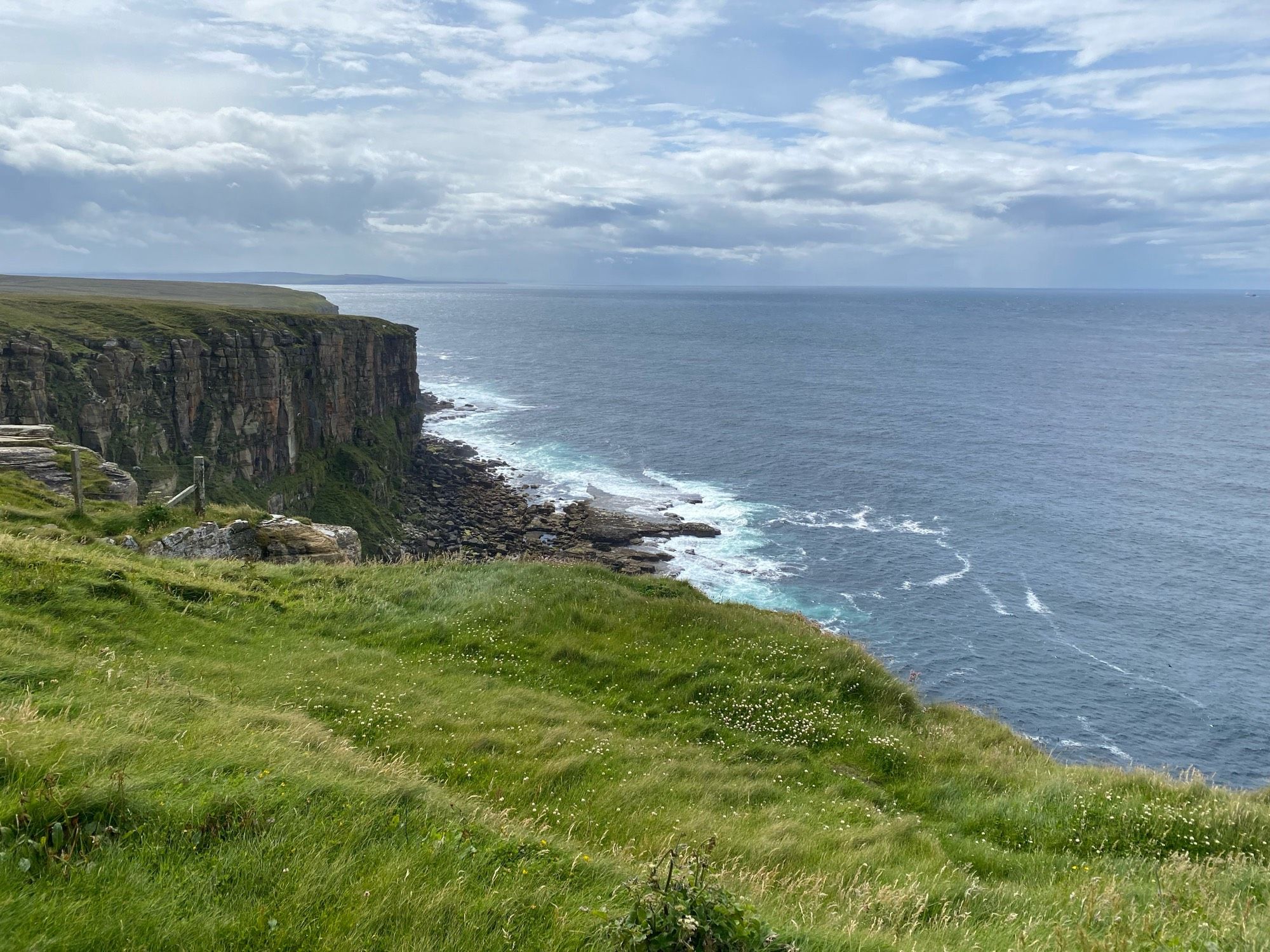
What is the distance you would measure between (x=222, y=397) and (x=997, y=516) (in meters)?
76.7

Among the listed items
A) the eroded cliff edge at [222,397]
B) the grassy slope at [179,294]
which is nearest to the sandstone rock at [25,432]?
the eroded cliff edge at [222,397]

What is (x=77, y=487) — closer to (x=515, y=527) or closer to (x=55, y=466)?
(x=55, y=466)

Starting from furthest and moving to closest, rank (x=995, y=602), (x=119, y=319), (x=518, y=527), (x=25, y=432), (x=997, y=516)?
(x=518, y=527) < (x=119, y=319) < (x=997, y=516) < (x=995, y=602) < (x=25, y=432)

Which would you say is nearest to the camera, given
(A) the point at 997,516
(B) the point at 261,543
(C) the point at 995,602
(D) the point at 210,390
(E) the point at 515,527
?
(B) the point at 261,543

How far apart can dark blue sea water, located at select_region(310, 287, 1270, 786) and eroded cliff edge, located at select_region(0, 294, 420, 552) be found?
20787mm

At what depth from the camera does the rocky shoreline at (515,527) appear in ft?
225

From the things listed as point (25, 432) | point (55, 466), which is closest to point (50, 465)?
point (55, 466)

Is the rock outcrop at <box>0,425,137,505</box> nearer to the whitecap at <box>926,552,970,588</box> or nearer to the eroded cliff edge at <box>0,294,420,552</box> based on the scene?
the eroded cliff edge at <box>0,294,420,552</box>

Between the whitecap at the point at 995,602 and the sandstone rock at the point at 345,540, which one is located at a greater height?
the sandstone rock at the point at 345,540

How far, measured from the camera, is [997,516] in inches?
2926

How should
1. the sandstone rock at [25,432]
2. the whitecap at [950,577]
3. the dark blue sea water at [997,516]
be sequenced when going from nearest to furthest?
the sandstone rock at [25,432]
the dark blue sea water at [997,516]
the whitecap at [950,577]

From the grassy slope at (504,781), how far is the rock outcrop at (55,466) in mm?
5928

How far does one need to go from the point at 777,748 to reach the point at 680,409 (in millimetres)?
112265

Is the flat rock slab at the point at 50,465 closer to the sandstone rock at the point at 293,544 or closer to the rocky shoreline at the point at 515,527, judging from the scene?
the sandstone rock at the point at 293,544
